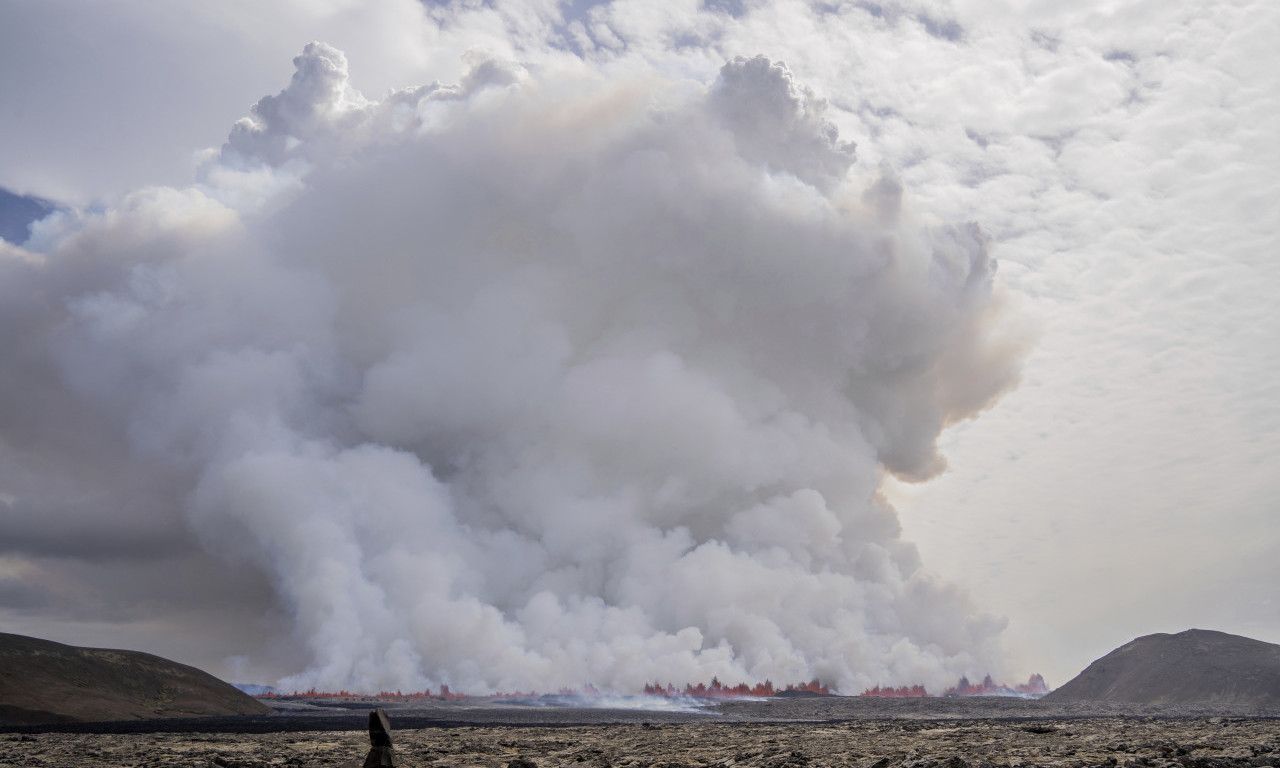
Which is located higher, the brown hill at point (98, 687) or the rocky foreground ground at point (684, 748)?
the brown hill at point (98, 687)

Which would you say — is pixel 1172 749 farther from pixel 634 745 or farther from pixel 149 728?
pixel 149 728

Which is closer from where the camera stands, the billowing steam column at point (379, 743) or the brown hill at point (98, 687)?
the billowing steam column at point (379, 743)

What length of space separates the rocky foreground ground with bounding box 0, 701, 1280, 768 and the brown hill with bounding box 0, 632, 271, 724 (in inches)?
1379

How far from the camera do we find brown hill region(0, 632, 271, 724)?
10550cm

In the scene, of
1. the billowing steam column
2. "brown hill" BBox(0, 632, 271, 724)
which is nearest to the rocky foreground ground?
the billowing steam column

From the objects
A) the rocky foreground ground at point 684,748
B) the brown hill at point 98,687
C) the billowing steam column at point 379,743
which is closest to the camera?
the billowing steam column at point 379,743

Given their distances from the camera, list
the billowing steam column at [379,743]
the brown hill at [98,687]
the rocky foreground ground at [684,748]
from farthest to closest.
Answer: the brown hill at [98,687]
the rocky foreground ground at [684,748]
the billowing steam column at [379,743]

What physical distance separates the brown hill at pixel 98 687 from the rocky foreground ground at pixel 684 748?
35024 millimetres

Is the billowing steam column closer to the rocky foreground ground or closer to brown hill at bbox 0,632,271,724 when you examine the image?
the rocky foreground ground

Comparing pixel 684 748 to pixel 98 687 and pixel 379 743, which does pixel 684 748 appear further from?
pixel 98 687

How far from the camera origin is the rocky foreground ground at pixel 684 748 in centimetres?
4225

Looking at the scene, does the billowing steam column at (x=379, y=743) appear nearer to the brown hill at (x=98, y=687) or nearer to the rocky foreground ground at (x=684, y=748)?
the rocky foreground ground at (x=684, y=748)

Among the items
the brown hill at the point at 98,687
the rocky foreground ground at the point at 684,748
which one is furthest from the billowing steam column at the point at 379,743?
the brown hill at the point at 98,687

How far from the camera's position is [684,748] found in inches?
2277
